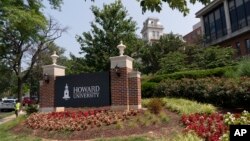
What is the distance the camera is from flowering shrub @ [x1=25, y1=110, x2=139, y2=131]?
497 inches

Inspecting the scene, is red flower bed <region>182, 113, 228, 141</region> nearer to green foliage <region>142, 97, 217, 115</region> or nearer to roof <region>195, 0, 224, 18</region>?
green foliage <region>142, 97, 217, 115</region>

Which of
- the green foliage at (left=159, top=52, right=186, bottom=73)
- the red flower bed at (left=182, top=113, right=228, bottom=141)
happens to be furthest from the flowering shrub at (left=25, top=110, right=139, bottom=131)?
the green foliage at (left=159, top=52, right=186, bottom=73)

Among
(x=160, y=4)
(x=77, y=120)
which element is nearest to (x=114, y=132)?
(x=77, y=120)

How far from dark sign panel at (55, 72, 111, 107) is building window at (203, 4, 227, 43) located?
32.4 meters

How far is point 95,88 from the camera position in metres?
16.8

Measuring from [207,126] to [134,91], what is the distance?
6.11 m

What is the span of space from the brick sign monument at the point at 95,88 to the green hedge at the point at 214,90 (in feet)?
8.45

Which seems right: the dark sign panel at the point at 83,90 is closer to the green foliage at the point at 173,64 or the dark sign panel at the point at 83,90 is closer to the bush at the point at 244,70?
the bush at the point at 244,70

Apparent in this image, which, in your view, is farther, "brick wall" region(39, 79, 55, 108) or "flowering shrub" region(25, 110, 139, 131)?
"brick wall" region(39, 79, 55, 108)

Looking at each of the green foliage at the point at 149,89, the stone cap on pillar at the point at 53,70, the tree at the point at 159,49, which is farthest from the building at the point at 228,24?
the stone cap on pillar at the point at 53,70

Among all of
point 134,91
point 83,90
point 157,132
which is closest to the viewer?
point 157,132

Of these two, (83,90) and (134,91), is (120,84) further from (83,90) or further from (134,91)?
(83,90)

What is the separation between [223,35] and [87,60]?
22.6 m

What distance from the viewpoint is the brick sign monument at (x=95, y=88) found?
1579 centimetres
